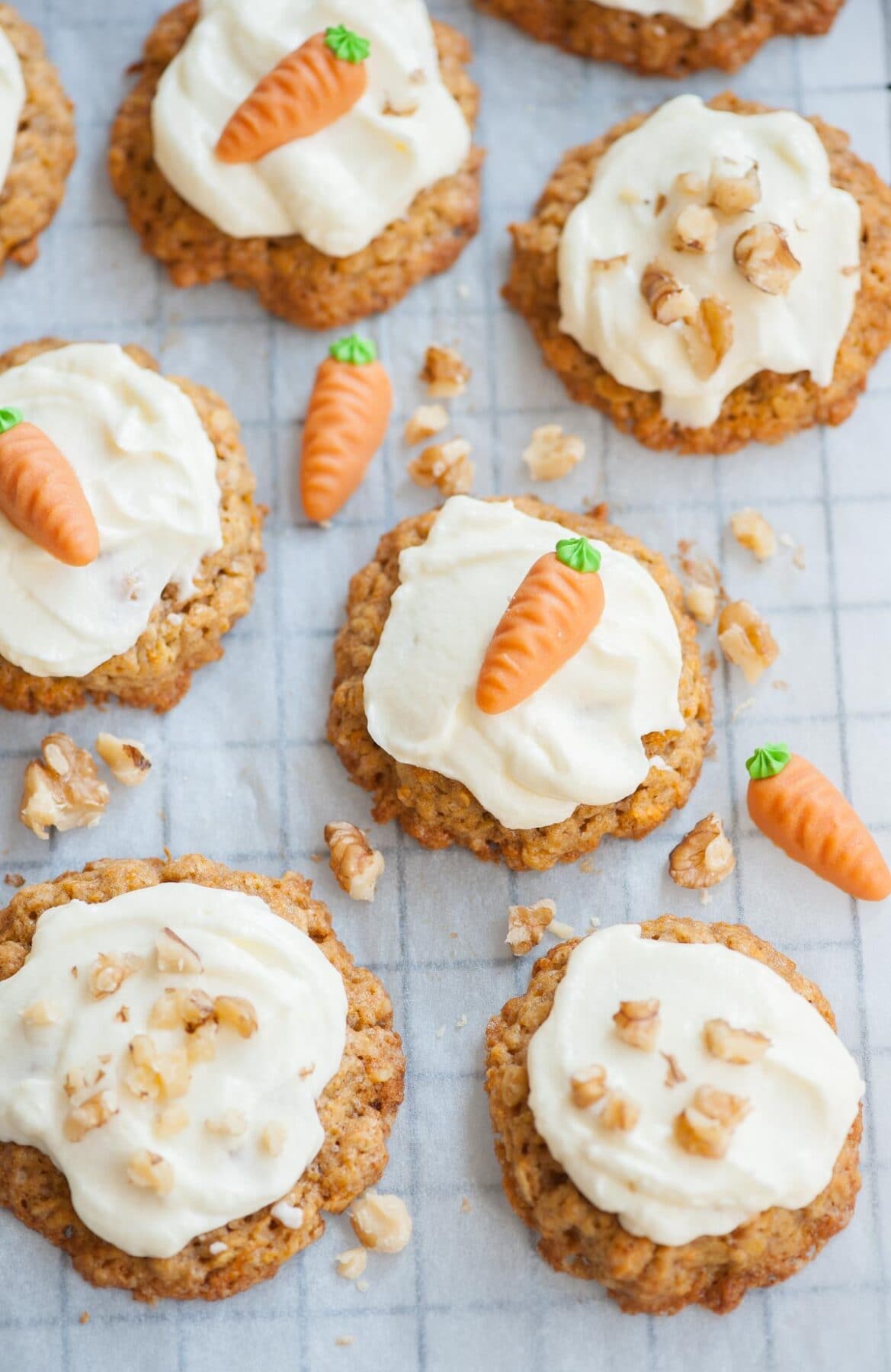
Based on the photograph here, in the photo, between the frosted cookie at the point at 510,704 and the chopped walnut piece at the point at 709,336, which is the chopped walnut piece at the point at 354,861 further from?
the chopped walnut piece at the point at 709,336

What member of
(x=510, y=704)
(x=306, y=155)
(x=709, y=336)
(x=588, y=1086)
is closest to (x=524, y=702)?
(x=510, y=704)

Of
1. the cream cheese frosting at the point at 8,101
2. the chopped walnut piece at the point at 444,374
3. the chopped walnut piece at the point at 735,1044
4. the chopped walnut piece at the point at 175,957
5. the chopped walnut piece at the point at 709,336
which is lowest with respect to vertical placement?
the chopped walnut piece at the point at 735,1044

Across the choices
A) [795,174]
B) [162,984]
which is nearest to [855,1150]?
[162,984]

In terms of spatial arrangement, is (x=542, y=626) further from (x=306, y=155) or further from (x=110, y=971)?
(x=306, y=155)

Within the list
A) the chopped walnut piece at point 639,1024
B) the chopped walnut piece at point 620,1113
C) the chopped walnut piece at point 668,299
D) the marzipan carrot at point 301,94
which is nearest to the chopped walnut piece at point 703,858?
the chopped walnut piece at point 639,1024

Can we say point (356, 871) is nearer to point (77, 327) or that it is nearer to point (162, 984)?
point (162, 984)

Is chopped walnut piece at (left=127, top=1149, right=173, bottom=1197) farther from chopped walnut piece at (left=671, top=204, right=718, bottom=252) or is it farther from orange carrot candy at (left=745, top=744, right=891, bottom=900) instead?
chopped walnut piece at (left=671, top=204, right=718, bottom=252)

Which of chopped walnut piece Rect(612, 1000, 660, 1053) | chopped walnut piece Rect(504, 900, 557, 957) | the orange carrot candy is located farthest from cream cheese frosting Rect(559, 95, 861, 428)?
chopped walnut piece Rect(612, 1000, 660, 1053)
